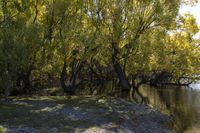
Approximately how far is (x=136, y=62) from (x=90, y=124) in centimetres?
2018

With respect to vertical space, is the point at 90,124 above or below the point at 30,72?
below

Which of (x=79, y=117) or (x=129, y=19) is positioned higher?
(x=129, y=19)

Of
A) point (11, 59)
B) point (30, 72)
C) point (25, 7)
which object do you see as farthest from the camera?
point (30, 72)

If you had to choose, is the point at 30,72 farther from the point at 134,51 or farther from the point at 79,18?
the point at 134,51

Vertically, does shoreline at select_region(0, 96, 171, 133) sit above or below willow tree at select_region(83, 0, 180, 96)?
below

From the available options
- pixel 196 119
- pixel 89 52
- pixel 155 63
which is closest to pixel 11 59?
pixel 89 52

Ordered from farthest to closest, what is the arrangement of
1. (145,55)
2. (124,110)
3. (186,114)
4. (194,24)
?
(194,24) < (145,55) < (186,114) < (124,110)

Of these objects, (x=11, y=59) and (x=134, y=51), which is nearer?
(x=11, y=59)

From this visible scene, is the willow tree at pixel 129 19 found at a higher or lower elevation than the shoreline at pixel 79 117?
higher

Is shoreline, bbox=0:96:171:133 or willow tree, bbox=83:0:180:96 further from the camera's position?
willow tree, bbox=83:0:180:96

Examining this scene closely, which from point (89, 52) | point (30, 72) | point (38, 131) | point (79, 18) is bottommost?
point (38, 131)

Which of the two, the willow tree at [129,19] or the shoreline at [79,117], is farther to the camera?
the willow tree at [129,19]

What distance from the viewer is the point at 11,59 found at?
24.9 meters

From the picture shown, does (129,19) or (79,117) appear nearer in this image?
(79,117)
